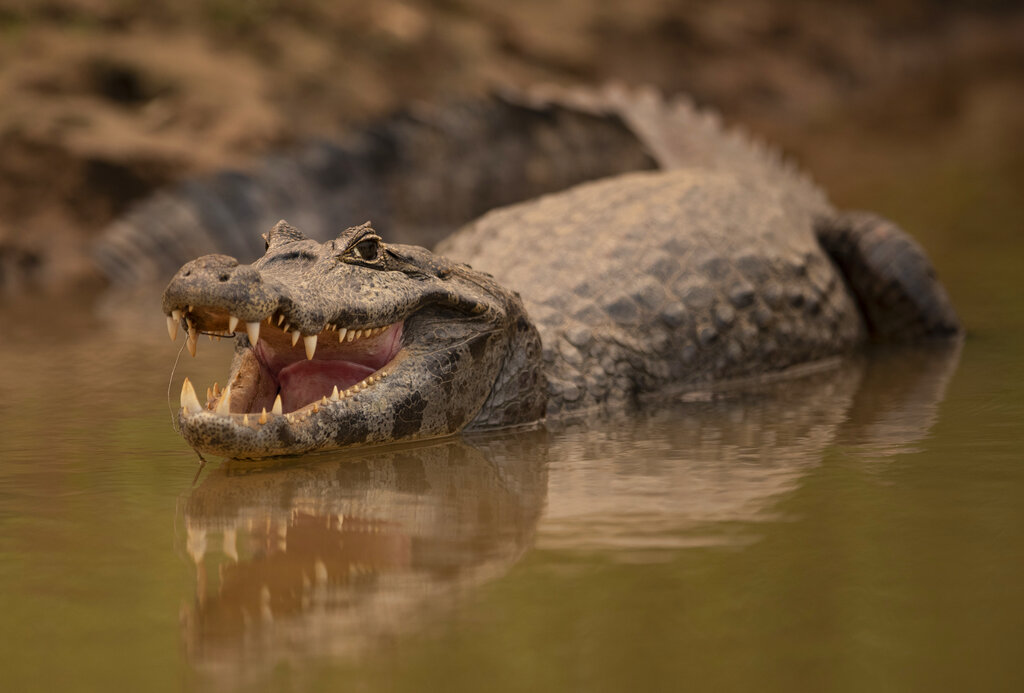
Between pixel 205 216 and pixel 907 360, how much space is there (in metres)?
4.74

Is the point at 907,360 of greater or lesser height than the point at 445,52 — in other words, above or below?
below

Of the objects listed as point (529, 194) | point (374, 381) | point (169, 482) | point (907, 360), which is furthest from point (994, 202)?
point (169, 482)

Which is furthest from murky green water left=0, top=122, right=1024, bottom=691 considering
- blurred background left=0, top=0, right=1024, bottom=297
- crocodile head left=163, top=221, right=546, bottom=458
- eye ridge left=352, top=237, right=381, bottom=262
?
blurred background left=0, top=0, right=1024, bottom=297

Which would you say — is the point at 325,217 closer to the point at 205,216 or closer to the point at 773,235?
the point at 205,216

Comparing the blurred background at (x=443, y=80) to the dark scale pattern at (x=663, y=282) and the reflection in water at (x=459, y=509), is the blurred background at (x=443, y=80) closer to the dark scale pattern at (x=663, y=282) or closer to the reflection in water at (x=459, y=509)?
the dark scale pattern at (x=663, y=282)

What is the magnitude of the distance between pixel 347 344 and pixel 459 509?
101 centimetres

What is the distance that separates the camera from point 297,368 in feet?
12.4

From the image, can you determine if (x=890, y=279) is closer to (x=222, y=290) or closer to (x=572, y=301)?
(x=572, y=301)

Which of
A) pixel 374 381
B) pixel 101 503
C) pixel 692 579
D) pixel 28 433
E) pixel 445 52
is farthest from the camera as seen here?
pixel 445 52

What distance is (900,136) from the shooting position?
525 inches

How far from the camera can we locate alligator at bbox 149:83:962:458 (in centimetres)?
341

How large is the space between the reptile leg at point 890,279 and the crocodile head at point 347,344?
2148 millimetres

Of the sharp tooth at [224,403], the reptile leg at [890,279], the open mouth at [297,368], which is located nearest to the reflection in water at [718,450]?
the reptile leg at [890,279]

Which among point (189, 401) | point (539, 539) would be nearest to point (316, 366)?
point (189, 401)
